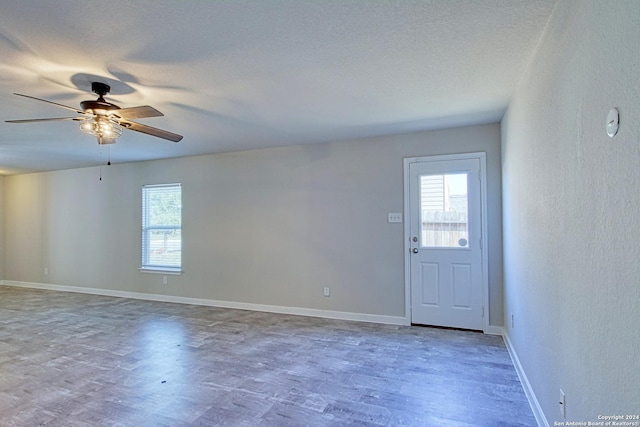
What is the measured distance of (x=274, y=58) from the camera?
222 cm

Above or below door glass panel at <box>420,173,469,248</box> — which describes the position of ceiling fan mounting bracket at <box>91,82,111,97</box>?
above

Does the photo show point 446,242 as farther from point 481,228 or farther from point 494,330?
point 494,330

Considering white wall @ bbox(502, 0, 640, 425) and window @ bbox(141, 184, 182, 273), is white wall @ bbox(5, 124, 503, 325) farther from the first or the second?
white wall @ bbox(502, 0, 640, 425)

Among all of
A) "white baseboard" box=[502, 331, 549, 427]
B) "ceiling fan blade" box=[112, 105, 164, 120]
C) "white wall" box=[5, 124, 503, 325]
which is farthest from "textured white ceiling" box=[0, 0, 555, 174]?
"white baseboard" box=[502, 331, 549, 427]

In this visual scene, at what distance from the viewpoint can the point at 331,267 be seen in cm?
456

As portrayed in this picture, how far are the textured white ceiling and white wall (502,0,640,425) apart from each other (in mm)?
401

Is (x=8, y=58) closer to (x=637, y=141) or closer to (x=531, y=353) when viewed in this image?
(x=637, y=141)

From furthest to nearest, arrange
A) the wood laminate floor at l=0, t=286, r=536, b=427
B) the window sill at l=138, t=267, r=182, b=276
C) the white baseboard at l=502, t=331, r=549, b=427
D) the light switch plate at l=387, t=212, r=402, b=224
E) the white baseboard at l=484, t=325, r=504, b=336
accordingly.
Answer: the window sill at l=138, t=267, r=182, b=276
the light switch plate at l=387, t=212, r=402, b=224
the white baseboard at l=484, t=325, r=504, b=336
the wood laminate floor at l=0, t=286, r=536, b=427
the white baseboard at l=502, t=331, r=549, b=427

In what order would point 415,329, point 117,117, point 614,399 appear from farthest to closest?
point 415,329
point 117,117
point 614,399

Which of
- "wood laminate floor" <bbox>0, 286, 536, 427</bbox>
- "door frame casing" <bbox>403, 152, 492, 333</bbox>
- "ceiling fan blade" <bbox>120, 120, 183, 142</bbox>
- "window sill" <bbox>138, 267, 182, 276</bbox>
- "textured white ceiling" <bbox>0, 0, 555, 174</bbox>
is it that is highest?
"textured white ceiling" <bbox>0, 0, 555, 174</bbox>

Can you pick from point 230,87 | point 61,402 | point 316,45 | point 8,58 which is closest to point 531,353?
point 316,45

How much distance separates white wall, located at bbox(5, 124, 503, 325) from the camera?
4262 mm

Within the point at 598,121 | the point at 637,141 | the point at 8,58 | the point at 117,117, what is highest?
the point at 8,58

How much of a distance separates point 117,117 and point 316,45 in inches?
66.9
